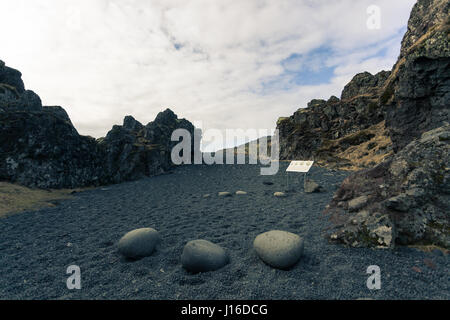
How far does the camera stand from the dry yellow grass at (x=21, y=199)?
10116 millimetres

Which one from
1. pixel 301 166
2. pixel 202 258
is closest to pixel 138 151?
pixel 301 166

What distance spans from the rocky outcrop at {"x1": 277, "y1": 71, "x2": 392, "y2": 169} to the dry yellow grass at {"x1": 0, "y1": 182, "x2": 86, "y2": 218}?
29913mm

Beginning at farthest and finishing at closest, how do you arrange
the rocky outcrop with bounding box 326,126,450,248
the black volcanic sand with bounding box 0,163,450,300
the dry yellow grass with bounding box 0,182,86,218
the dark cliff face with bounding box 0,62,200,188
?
the dark cliff face with bounding box 0,62,200,188 < the dry yellow grass with bounding box 0,182,86,218 < the rocky outcrop with bounding box 326,126,450,248 < the black volcanic sand with bounding box 0,163,450,300

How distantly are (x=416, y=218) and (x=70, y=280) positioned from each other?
311 inches

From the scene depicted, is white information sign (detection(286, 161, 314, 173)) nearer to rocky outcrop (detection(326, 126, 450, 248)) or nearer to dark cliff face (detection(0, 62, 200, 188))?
rocky outcrop (detection(326, 126, 450, 248))

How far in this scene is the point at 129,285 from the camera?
12.1 ft

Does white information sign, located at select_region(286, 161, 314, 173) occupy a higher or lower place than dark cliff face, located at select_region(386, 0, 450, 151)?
lower

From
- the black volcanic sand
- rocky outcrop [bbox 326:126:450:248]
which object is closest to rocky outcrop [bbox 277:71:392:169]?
rocky outcrop [bbox 326:126:450:248]

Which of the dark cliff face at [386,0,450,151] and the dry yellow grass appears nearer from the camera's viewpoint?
the dry yellow grass

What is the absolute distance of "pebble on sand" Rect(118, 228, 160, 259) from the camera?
4.77 m

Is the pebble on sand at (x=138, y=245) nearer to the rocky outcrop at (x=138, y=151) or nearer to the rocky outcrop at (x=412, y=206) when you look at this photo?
the rocky outcrop at (x=412, y=206)

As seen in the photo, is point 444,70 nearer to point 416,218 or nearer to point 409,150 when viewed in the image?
point 409,150

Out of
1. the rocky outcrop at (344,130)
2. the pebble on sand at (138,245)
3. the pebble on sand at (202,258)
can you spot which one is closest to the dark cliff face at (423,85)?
the rocky outcrop at (344,130)

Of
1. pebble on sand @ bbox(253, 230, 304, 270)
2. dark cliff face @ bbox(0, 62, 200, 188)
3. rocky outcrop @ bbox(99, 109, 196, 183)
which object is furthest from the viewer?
rocky outcrop @ bbox(99, 109, 196, 183)
